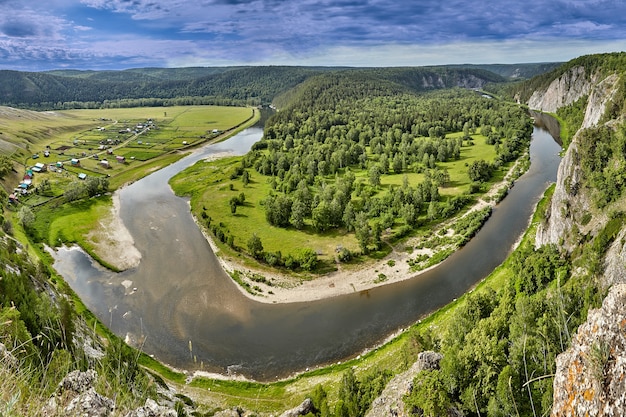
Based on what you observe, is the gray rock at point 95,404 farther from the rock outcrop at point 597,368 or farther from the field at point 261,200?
the field at point 261,200

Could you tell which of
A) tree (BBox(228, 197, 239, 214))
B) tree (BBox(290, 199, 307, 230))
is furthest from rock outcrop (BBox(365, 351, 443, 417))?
tree (BBox(228, 197, 239, 214))

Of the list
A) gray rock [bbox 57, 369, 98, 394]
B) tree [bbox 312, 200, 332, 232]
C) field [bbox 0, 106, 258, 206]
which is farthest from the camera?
field [bbox 0, 106, 258, 206]

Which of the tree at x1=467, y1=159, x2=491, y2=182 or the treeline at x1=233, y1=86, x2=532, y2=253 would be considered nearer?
the treeline at x1=233, y1=86, x2=532, y2=253

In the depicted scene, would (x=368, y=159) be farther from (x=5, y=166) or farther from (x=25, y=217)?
(x=5, y=166)

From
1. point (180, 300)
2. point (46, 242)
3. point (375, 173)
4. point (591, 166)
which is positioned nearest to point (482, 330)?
point (591, 166)

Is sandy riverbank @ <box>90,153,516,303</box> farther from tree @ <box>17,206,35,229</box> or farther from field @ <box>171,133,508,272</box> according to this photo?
tree @ <box>17,206,35,229</box>

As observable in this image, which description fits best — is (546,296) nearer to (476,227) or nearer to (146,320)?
(476,227)

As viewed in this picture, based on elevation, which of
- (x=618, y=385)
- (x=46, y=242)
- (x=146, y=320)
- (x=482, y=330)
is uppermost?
(x=618, y=385)

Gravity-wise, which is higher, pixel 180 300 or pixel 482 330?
pixel 482 330
